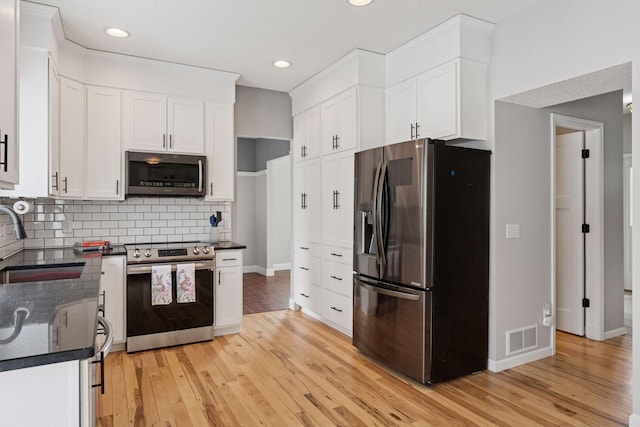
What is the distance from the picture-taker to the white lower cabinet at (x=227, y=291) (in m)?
3.98

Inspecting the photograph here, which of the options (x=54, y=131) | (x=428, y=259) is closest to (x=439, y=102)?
(x=428, y=259)

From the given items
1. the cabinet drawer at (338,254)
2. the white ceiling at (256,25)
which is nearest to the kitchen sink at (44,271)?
the white ceiling at (256,25)

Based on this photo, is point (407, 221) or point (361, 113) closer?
point (407, 221)

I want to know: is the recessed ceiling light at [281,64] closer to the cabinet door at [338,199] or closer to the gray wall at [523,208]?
the cabinet door at [338,199]

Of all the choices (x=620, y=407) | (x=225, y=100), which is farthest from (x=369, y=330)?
(x=225, y=100)

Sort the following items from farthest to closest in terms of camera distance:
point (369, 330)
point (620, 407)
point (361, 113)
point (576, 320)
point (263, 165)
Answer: point (263, 165) → point (576, 320) → point (361, 113) → point (369, 330) → point (620, 407)

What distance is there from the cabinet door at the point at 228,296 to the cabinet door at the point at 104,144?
1.21m

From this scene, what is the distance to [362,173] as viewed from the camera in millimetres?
3438

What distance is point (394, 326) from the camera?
307 centimetres

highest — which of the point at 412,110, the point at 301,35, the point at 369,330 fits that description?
the point at 301,35

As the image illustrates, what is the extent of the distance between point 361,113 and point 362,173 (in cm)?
65

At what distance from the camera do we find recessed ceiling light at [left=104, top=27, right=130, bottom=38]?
3.25 m

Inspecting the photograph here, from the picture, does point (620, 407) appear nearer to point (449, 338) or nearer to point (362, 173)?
point (449, 338)

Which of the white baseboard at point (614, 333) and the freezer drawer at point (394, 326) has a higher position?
the freezer drawer at point (394, 326)
